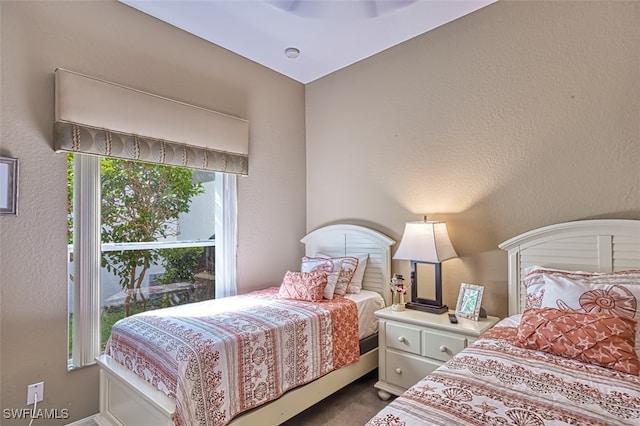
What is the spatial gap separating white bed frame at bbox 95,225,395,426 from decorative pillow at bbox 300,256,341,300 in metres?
0.40

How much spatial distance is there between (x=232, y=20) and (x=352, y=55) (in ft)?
3.70

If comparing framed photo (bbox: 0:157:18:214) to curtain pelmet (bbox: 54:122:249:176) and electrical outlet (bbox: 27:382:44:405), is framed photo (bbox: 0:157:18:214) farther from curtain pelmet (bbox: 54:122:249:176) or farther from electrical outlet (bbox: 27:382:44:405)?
electrical outlet (bbox: 27:382:44:405)

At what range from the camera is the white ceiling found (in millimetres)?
2490

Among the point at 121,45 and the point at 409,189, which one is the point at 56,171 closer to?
the point at 121,45

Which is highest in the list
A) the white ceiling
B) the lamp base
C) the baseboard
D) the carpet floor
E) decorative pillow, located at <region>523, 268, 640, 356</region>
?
the white ceiling

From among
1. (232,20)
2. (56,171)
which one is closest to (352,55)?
(232,20)

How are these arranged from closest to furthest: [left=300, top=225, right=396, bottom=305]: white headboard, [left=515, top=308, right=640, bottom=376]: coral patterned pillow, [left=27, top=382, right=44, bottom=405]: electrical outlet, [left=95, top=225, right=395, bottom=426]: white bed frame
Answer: [left=515, top=308, right=640, bottom=376]: coral patterned pillow → [left=95, top=225, right=395, bottom=426]: white bed frame → [left=27, top=382, right=44, bottom=405]: electrical outlet → [left=300, top=225, right=396, bottom=305]: white headboard

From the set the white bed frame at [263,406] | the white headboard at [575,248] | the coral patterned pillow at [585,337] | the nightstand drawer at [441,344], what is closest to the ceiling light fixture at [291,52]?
the white bed frame at [263,406]

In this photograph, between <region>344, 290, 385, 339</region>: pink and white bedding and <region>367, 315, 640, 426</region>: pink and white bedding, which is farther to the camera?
<region>344, 290, 385, 339</region>: pink and white bedding

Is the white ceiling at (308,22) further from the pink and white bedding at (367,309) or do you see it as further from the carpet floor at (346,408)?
the carpet floor at (346,408)

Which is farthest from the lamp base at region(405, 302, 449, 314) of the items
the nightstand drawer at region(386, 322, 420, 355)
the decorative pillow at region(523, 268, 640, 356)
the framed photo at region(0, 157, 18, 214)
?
the framed photo at region(0, 157, 18, 214)

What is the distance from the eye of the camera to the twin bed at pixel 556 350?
111 cm

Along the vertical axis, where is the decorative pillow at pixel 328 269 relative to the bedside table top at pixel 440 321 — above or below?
above

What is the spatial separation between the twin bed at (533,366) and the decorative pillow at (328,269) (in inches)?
→ 6.5
